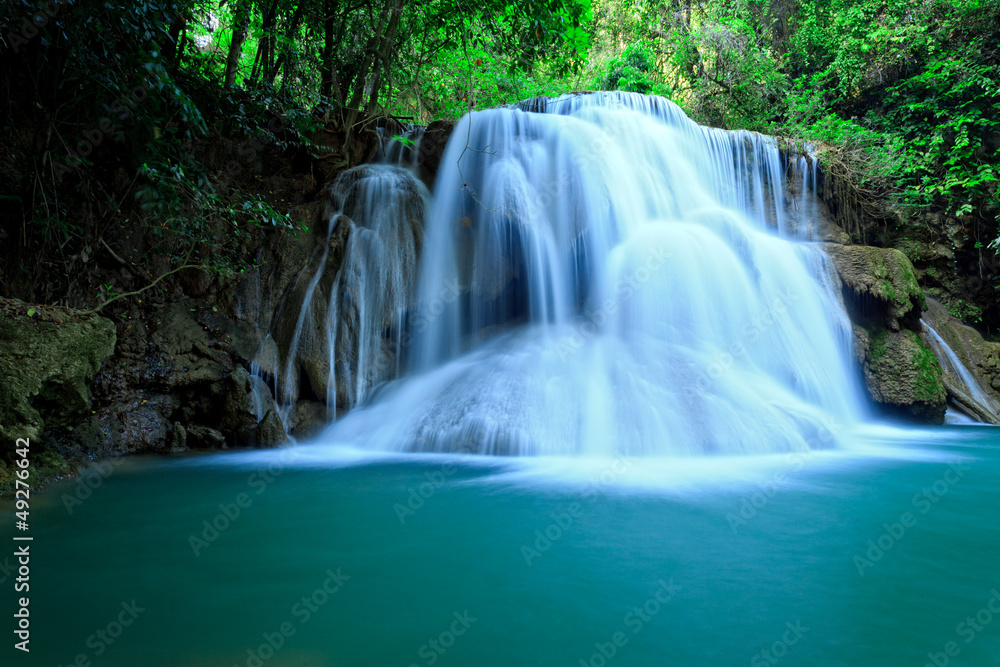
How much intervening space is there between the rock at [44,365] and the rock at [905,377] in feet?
32.6

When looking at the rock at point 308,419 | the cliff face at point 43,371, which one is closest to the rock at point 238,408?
the rock at point 308,419

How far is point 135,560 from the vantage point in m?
3.01

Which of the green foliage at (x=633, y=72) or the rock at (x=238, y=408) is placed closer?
the rock at (x=238, y=408)

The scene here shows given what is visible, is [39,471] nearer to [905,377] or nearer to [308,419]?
[308,419]

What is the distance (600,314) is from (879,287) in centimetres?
450

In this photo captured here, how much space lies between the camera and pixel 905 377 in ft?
27.7

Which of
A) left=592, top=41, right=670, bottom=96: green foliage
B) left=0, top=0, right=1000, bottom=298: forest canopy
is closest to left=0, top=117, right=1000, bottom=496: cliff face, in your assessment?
left=0, top=0, right=1000, bottom=298: forest canopy

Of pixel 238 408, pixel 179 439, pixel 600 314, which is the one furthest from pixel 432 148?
pixel 179 439

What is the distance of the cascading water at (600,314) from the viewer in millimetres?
6156

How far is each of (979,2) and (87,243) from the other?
15915 mm

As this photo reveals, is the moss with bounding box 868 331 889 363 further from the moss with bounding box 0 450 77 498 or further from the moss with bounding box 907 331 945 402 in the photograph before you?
the moss with bounding box 0 450 77 498

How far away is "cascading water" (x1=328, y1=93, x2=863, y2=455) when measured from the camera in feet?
20.2

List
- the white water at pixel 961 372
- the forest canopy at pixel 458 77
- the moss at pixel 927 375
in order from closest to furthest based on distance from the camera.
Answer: the forest canopy at pixel 458 77, the moss at pixel 927 375, the white water at pixel 961 372

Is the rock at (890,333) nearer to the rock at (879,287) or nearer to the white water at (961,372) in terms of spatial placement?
the rock at (879,287)
